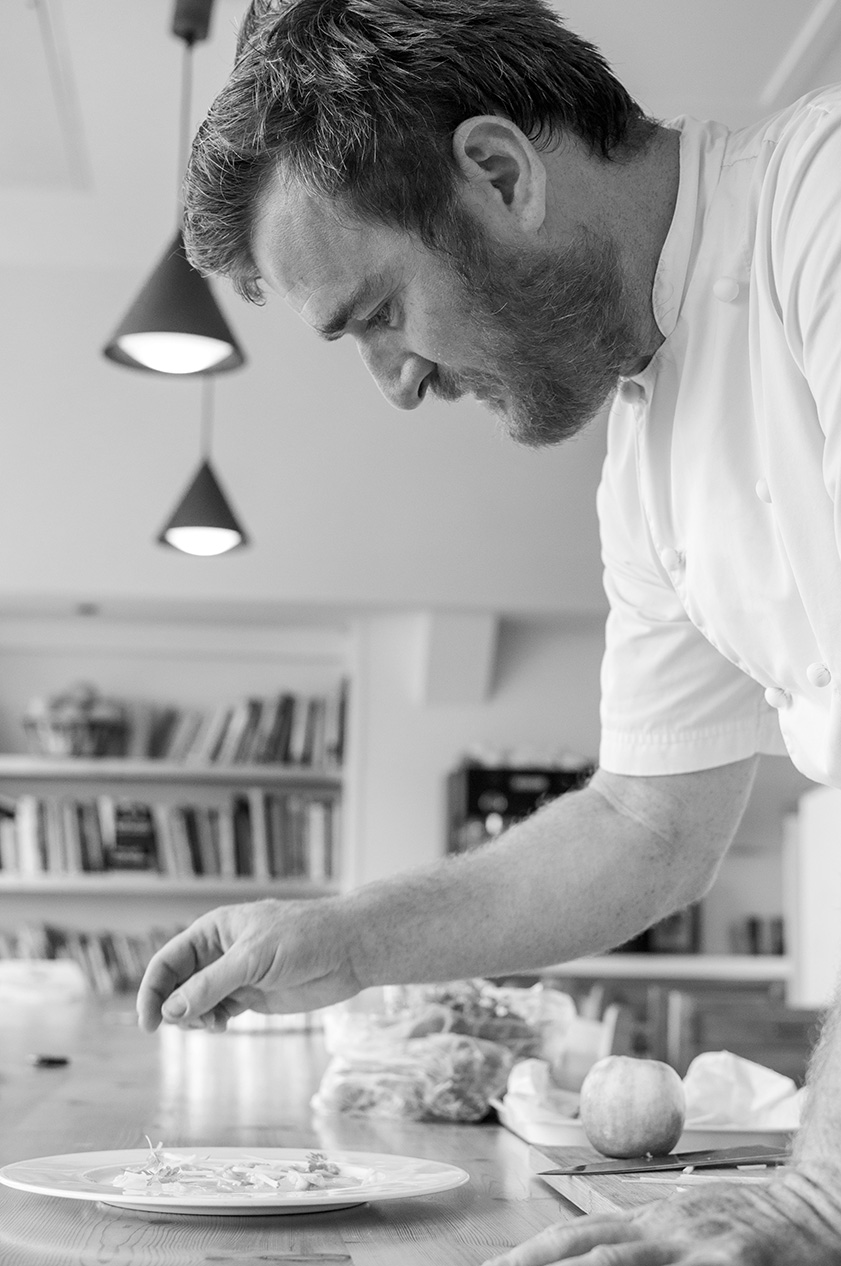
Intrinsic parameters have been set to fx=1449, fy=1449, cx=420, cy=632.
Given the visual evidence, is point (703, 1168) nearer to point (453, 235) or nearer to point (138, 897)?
point (453, 235)

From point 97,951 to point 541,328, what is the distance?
4.66m

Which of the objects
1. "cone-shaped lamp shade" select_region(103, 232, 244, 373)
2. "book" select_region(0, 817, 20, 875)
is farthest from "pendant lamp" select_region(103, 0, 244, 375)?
"book" select_region(0, 817, 20, 875)

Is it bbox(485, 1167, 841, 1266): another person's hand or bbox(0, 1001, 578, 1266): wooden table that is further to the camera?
bbox(0, 1001, 578, 1266): wooden table

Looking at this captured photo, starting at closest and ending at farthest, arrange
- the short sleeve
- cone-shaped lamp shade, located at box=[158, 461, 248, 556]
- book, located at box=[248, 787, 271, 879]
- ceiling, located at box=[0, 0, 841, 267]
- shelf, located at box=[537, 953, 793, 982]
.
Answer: the short sleeve < ceiling, located at box=[0, 0, 841, 267] < cone-shaped lamp shade, located at box=[158, 461, 248, 556] < shelf, located at box=[537, 953, 793, 982] < book, located at box=[248, 787, 271, 879]

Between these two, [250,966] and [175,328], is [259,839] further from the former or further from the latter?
[250,966]

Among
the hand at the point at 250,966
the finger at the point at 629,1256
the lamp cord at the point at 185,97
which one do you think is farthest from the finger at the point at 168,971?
the lamp cord at the point at 185,97

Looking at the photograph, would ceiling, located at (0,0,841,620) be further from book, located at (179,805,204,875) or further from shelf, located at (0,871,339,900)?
shelf, located at (0,871,339,900)

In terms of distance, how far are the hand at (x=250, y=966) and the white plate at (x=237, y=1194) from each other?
105mm

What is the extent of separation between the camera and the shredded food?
2.85ft

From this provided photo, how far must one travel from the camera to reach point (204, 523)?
3623mm

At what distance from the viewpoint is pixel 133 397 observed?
500cm

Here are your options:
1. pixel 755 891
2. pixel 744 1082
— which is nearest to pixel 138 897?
pixel 755 891

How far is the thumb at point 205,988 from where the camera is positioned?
106 centimetres

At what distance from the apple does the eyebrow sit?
1.97 ft
